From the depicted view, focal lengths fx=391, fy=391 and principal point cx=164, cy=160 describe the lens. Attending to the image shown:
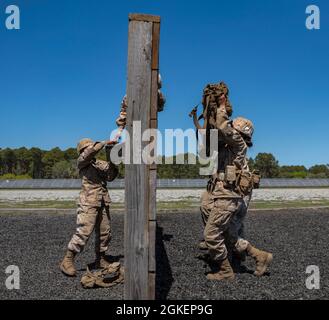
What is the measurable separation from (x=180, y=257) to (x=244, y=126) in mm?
3254

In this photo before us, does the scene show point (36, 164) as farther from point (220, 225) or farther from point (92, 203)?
point (220, 225)

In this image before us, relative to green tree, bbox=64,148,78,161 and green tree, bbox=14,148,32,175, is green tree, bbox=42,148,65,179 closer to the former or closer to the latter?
green tree, bbox=64,148,78,161

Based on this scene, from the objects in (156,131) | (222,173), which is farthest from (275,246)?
(156,131)

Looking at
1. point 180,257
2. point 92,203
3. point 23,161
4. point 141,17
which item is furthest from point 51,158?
point 141,17

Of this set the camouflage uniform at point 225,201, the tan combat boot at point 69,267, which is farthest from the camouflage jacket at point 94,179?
the camouflage uniform at point 225,201

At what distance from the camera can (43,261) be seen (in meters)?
7.95

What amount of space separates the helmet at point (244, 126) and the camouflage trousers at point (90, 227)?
268cm

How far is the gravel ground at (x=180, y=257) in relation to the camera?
579 cm

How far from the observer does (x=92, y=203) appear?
671 centimetres

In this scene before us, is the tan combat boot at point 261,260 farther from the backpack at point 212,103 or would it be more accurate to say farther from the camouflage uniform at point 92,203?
the camouflage uniform at point 92,203

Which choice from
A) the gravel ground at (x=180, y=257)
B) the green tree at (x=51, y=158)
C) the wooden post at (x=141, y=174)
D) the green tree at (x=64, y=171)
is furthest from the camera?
the green tree at (x=51, y=158)
